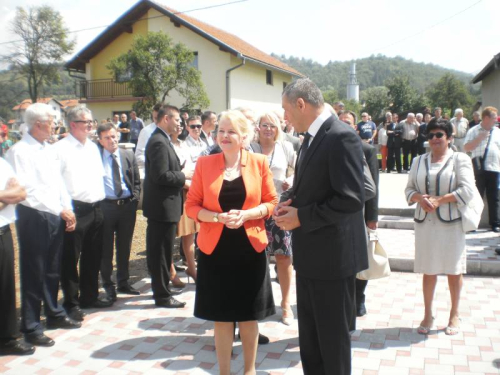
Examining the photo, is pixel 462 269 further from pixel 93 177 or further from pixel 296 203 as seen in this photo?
pixel 93 177

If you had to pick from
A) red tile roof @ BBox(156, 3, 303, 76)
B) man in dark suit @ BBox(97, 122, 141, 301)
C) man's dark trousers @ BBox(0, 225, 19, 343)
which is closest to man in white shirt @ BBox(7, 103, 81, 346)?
man's dark trousers @ BBox(0, 225, 19, 343)

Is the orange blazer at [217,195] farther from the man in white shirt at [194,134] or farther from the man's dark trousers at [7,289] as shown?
the man in white shirt at [194,134]

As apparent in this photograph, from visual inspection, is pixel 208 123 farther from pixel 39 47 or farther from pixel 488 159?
pixel 39 47

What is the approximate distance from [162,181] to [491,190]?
20.5ft

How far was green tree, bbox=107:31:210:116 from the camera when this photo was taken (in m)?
22.9

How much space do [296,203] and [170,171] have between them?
2.51m

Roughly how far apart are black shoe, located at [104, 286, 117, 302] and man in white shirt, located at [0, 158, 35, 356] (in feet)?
4.26

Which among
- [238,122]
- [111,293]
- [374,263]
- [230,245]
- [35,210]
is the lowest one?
[111,293]

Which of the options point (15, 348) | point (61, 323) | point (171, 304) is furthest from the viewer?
point (171, 304)

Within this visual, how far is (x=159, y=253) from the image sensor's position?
5199mm

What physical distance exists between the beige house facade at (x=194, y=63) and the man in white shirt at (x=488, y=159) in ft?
59.6

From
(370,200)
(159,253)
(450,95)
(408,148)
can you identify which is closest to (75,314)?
(159,253)

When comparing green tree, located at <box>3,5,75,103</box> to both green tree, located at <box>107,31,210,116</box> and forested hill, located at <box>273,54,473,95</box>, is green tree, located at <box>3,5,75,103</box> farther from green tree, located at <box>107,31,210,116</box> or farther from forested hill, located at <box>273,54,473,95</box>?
forested hill, located at <box>273,54,473,95</box>

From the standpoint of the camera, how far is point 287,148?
5254mm
